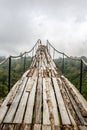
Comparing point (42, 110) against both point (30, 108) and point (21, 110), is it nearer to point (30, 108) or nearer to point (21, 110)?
point (30, 108)

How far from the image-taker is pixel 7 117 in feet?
15.4

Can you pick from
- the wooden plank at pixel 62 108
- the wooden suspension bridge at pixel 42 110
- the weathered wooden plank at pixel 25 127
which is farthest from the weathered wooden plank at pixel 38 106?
the wooden plank at pixel 62 108

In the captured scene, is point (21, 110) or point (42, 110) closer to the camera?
point (21, 110)

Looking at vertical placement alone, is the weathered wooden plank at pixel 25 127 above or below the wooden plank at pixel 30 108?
below

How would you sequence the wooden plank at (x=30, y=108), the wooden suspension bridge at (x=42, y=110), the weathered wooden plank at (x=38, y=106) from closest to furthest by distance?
the wooden suspension bridge at (x=42, y=110) < the wooden plank at (x=30, y=108) < the weathered wooden plank at (x=38, y=106)

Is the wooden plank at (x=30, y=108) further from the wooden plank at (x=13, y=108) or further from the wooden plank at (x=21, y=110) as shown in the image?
the wooden plank at (x=13, y=108)

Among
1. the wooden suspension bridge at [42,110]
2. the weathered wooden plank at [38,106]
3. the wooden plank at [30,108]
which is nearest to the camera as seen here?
the wooden suspension bridge at [42,110]

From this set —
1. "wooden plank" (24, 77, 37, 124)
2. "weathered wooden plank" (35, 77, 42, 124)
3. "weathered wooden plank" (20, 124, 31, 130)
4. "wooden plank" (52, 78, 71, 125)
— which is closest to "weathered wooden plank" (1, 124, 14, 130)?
"weathered wooden plank" (20, 124, 31, 130)

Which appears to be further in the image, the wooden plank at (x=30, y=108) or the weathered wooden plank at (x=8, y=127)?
the wooden plank at (x=30, y=108)

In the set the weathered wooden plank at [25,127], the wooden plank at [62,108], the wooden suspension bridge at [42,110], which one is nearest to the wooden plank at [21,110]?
the wooden suspension bridge at [42,110]

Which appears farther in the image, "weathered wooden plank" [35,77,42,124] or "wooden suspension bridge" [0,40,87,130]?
"weathered wooden plank" [35,77,42,124]

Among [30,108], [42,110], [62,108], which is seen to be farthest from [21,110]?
[62,108]

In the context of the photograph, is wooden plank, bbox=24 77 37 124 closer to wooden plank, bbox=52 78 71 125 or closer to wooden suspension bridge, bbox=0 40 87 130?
wooden suspension bridge, bbox=0 40 87 130

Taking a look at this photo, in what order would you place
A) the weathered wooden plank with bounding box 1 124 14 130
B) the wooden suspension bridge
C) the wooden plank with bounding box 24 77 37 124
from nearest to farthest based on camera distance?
the weathered wooden plank with bounding box 1 124 14 130, the wooden suspension bridge, the wooden plank with bounding box 24 77 37 124
